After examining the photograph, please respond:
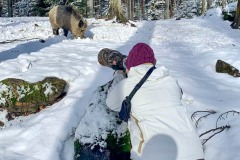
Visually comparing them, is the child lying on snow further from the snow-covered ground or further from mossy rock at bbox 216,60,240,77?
mossy rock at bbox 216,60,240,77

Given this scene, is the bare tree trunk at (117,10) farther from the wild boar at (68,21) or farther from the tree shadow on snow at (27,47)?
the tree shadow on snow at (27,47)

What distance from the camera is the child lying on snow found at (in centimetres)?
305

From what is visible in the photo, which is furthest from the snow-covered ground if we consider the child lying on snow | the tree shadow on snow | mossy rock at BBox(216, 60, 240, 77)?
the child lying on snow

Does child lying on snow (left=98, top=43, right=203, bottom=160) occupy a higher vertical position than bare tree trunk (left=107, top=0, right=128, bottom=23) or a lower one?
lower

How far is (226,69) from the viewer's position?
834 centimetres

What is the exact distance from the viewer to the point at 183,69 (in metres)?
8.55

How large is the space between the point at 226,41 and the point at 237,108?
7693mm

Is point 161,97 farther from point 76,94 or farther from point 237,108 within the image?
point 76,94

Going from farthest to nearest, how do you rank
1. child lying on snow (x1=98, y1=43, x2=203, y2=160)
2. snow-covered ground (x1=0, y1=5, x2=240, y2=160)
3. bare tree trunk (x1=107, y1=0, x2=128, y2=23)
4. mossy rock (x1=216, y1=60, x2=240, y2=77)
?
bare tree trunk (x1=107, y1=0, x2=128, y2=23) → mossy rock (x1=216, y1=60, x2=240, y2=77) → snow-covered ground (x1=0, y1=5, x2=240, y2=160) → child lying on snow (x1=98, y1=43, x2=203, y2=160)

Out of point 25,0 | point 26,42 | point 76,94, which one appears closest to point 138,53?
point 76,94

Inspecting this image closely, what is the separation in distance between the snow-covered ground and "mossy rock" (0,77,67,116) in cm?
18

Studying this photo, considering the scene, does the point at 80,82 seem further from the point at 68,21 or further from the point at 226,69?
Result: the point at 68,21

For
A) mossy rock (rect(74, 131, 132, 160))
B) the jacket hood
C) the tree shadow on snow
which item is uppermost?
the jacket hood

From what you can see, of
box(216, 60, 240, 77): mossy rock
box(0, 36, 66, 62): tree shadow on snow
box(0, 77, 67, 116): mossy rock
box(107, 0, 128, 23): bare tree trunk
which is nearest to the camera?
box(0, 77, 67, 116): mossy rock
